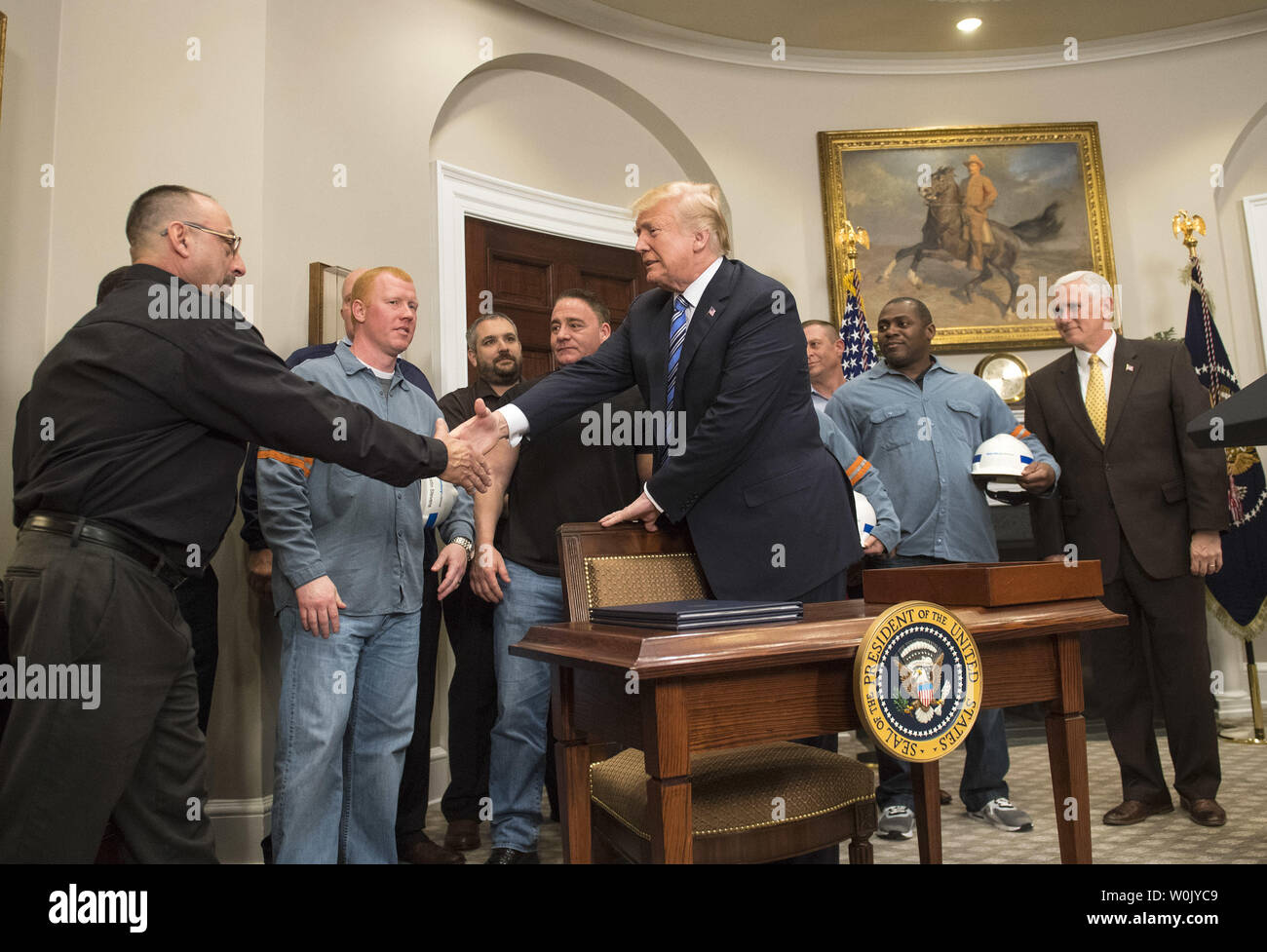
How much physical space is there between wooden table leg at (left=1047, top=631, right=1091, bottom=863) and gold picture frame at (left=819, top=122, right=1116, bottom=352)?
15.5ft

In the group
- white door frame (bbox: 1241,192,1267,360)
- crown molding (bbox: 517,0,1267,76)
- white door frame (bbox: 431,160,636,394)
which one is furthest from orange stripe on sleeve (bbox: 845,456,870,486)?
white door frame (bbox: 1241,192,1267,360)

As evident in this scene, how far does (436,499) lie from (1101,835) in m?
2.45

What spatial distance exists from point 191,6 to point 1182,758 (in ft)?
15.0

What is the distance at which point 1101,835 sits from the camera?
324 centimetres

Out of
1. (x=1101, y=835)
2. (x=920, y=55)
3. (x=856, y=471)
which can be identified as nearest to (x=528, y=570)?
(x=856, y=471)

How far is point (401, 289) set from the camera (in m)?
2.67

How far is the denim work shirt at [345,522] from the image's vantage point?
2428 millimetres

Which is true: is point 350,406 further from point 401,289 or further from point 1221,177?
point 1221,177

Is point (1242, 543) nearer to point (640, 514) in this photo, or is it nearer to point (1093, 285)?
point (1093, 285)

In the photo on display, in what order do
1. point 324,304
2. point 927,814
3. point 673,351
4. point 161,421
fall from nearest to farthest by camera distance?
point 161,421
point 927,814
point 673,351
point 324,304

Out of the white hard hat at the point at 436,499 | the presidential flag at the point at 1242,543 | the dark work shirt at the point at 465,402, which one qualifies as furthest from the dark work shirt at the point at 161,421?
the presidential flag at the point at 1242,543

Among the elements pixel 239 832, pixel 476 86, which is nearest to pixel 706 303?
pixel 239 832

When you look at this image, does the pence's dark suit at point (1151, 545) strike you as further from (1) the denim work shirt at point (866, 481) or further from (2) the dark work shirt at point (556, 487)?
(2) the dark work shirt at point (556, 487)

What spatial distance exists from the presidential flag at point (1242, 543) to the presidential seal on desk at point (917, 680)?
425 centimetres
